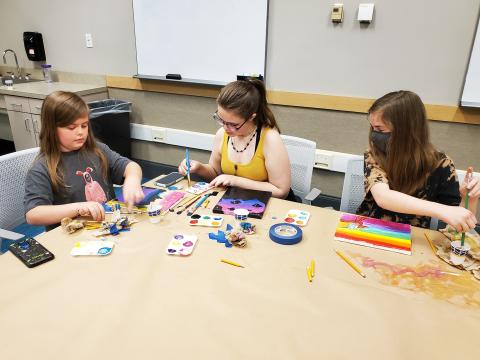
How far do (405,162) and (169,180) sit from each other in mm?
947

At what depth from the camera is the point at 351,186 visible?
165cm

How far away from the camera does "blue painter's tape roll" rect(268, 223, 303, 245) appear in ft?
3.62

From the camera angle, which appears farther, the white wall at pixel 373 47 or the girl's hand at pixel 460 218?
the white wall at pixel 373 47

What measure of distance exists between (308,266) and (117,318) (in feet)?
1.66

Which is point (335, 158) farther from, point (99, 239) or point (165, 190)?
point (99, 239)

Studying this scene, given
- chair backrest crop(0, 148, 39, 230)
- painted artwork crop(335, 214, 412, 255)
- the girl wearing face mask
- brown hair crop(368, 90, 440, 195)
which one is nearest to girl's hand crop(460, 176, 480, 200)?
the girl wearing face mask

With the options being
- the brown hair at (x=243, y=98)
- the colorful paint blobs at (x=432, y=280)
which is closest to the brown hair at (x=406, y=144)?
the colorful paint blobs at (x=432, y=280)

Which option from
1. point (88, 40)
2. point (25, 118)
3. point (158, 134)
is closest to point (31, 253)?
point (158, 134)

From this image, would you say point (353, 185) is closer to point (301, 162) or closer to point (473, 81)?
point (301, 162)

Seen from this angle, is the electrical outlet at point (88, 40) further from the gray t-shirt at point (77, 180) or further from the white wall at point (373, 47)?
the gray t-shirt at point (77, 180)

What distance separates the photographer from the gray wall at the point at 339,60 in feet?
7.00

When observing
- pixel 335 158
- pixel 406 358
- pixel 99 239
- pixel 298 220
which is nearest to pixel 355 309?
pixel 406 358

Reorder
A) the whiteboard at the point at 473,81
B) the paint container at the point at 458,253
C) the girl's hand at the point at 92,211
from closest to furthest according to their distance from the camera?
the paint container at the point at 458,253
the girl's hand at the point at 92,211
the whiteboard at the point at 473,81

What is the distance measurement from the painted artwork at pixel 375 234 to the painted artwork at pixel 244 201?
0.29 m
